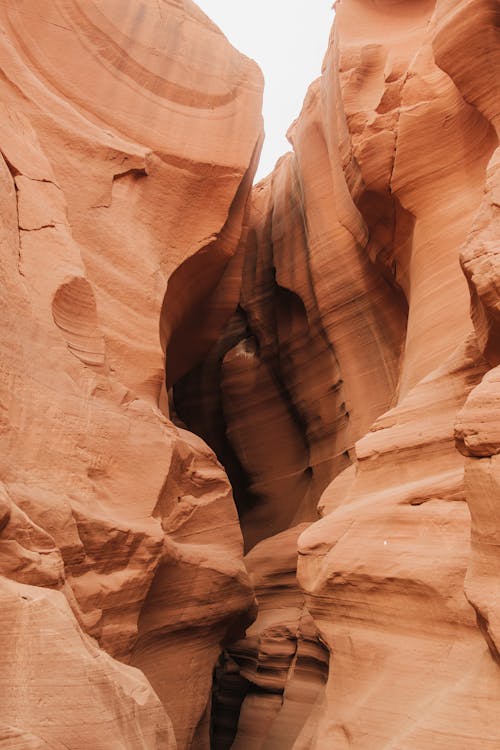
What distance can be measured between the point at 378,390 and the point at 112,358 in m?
3.80

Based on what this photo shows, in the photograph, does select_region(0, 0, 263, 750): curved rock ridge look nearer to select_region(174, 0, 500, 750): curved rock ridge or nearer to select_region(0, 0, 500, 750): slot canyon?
select_region(0, 0, 500, 750): slot canyon

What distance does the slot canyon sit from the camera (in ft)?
14.8

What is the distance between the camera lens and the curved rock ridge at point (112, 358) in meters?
4.30

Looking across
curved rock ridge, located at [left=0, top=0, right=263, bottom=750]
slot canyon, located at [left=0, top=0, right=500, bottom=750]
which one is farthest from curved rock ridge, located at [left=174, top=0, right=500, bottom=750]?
curved rock ridge, located at [left=0, top=0, right=263, bottom=750]

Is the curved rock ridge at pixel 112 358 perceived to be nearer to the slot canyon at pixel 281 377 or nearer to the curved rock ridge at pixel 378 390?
the slot canyon at pixel 281 377

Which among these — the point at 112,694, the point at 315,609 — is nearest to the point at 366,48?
the point at 315,609

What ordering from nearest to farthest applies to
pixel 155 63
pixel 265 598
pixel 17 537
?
pixel 17 537
pixel 155 63
pixel 265 598

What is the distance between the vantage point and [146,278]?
7859 millimetres

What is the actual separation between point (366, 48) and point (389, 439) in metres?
5.13

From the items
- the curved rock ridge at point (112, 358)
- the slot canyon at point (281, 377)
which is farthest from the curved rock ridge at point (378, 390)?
the curved rock ridge at point (112, 358)

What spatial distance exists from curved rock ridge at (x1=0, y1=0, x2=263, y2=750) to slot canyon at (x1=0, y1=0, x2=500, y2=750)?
0.08 ft

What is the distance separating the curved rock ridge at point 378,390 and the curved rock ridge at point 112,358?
3.85 ft

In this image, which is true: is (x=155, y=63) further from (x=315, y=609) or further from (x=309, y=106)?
(x=315, y=609)

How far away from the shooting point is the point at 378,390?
9875mm
